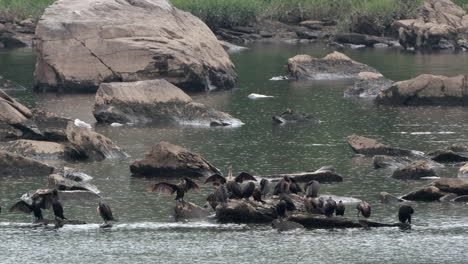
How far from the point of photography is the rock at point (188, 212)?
40.2 metres

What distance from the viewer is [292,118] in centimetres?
6303

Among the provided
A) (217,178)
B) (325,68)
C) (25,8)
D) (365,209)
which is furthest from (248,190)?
(25,8)

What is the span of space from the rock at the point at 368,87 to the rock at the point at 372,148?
20952 millimetres

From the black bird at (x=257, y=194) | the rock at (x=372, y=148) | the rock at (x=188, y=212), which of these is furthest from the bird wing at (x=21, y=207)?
the rock at (x=372, y=148)

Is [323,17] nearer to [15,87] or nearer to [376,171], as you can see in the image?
[15,87]

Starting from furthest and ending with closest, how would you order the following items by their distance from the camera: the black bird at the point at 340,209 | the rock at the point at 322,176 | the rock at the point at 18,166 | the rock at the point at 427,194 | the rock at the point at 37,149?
1. the rock at the point at 37,149
2. the rock at the point at 18,166
3. the rock at the point at 322,176
4. the rock at the point at 427,194
5. the black bird at the point at 340,209

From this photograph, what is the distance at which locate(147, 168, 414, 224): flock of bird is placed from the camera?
38.8 meters

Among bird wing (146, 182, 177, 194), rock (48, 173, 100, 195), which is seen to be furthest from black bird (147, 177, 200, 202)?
rock (48, 173, 100, 195)

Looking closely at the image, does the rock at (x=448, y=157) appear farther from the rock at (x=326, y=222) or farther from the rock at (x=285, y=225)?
the rock at (x=285, y=225)

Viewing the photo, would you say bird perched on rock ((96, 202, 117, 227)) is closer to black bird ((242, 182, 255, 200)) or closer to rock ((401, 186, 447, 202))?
black bird ((242, 182, 255, 200))

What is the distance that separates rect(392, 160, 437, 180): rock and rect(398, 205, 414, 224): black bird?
25.7ft

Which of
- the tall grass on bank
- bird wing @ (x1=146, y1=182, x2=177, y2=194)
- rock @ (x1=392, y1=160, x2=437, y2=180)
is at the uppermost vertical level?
bird wing @ (x1=146, y1=182, x2=177, y2=194)

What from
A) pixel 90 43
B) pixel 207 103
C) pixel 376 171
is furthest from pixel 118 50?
pixel 376 171

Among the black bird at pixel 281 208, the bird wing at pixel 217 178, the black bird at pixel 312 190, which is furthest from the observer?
the bird wing at pixel 217 178
